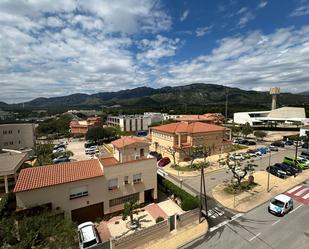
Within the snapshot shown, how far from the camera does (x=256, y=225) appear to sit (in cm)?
2078

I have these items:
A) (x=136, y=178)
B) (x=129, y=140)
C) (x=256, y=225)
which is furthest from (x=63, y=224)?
(x=256, y=225)

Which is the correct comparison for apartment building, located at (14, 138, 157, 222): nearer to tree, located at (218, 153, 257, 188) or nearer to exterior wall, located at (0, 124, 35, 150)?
tree, located at (218, 153, 257, 188)

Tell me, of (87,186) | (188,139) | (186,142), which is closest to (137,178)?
(87,186)

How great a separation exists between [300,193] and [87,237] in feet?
95.7

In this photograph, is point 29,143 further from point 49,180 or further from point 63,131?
point 49,180

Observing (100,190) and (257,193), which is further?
(257,193)

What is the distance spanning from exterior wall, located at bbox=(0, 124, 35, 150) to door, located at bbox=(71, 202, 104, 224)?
4646 centimetres

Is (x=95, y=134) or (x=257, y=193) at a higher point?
(x=95, y=134)

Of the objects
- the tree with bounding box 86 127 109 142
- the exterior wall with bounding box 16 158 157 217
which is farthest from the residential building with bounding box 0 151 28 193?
the tree with bounding box 86 127 109 142

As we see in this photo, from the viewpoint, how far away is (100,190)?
75.0ft

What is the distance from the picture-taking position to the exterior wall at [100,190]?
19734 millimetres

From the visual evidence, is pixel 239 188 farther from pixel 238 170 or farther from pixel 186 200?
pixel 186 200

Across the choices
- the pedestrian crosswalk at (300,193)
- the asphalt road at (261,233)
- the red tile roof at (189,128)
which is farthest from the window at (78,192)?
the red tile roof at (189,128)

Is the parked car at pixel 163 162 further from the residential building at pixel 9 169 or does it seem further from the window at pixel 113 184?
the residential building at pixel 9 169
